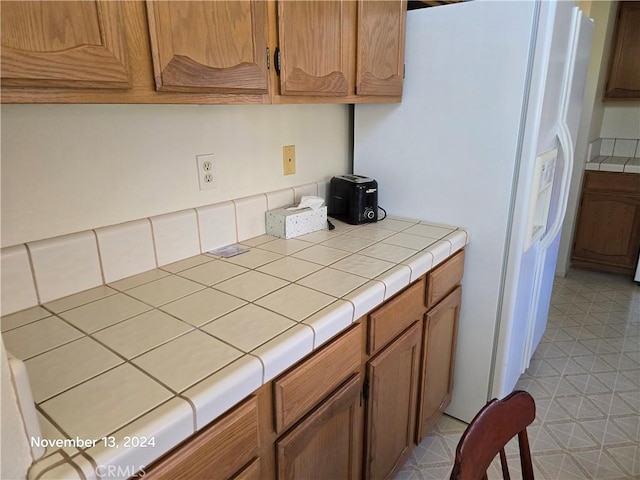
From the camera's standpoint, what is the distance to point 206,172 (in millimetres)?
1395

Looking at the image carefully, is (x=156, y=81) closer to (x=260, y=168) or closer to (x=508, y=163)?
(x=260, y=168)

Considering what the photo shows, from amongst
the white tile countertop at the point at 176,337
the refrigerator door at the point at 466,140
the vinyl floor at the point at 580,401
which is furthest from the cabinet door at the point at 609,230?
the white tile countertop at the point at 176,337

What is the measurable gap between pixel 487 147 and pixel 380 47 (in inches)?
20.6

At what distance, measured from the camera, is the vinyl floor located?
170cm

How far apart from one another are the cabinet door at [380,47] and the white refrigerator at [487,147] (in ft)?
0.32

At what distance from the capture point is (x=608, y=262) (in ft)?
11.4

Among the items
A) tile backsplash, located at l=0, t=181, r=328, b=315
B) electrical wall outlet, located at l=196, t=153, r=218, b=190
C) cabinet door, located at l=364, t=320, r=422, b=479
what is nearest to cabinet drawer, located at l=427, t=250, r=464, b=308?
cabinet door, located at l=364, t=320, r=422, b=479

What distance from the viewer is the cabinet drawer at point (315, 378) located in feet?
3.05

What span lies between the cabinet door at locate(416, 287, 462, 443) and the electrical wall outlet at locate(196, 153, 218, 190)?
2.79ft

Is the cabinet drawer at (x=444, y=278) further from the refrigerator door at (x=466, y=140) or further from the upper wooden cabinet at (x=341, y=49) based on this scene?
the upper wooden cabinet at (x=341, y=49)

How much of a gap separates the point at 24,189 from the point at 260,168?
2.47ft

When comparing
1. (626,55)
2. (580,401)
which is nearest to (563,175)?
(580,401)

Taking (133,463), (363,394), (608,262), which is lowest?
(608,262)

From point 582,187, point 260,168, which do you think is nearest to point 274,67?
point 260,168
